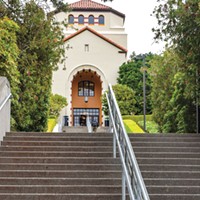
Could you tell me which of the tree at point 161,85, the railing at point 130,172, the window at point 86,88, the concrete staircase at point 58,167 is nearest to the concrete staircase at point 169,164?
the concrete staircase at point 58,167

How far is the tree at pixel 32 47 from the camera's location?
48.5 ft

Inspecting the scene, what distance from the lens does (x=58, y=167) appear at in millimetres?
7367

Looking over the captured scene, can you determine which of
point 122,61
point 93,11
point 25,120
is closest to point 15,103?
point 25,120

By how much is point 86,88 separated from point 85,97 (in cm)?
162

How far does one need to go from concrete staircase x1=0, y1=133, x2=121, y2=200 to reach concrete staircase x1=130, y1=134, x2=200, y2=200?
0.56m

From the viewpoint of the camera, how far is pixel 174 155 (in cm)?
804

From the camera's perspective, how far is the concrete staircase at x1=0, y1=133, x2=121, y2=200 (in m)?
6.55

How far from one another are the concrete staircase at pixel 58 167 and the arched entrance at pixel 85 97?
35.3 meters

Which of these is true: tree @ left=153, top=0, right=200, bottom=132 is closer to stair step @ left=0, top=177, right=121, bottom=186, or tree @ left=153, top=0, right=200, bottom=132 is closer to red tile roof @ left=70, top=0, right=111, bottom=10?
stair step @ left=0, top=177, right=121, bottom=186

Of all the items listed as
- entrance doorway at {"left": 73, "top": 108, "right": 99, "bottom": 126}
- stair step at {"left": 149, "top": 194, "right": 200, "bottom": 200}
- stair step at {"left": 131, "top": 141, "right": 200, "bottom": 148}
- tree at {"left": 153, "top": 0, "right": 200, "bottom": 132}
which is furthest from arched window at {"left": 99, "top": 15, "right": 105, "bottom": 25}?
stair step at {"left": 149, "top": 194, "right": 200, "bottom": 200}

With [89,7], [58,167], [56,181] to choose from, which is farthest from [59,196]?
[89,7]

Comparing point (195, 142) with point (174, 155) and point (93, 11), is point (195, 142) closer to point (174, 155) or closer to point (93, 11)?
point (174, 155)

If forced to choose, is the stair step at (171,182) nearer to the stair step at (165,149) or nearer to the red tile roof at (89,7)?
the stair step at (165,149)

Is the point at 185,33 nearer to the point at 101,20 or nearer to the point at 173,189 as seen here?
the point at 173,189
